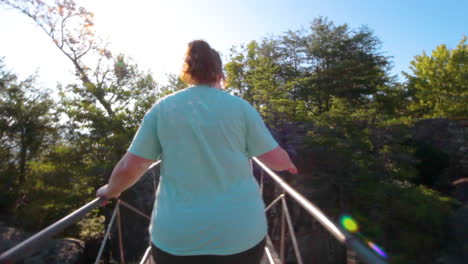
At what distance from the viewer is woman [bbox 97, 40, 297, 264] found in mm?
1037

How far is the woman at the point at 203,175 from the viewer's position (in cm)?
104

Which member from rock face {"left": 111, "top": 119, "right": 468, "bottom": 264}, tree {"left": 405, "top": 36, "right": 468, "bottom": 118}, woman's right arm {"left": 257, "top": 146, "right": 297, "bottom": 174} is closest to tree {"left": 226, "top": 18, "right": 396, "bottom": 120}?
tree {"left": 405, "top": 36, "right": 468, "bottom": 118}

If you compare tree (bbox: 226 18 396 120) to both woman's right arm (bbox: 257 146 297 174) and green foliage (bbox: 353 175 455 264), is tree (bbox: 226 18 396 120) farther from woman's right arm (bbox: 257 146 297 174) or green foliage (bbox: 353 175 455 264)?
woman's right arm (bbox: 257 146 297 174)

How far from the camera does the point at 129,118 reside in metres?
13.0

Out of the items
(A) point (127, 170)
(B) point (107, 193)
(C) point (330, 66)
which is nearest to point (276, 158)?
(A) point (127, 170)

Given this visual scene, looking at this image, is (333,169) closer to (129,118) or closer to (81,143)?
(129,118)

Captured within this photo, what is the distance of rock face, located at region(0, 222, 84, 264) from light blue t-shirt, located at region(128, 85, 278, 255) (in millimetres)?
6911

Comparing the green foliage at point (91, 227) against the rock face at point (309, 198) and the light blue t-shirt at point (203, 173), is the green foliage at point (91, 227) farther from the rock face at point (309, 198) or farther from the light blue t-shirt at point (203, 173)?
the light blue t-shirt at point (203, 173)

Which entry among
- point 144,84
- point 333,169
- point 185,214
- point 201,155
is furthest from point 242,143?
point 144,84

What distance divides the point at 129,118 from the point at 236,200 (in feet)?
41.6

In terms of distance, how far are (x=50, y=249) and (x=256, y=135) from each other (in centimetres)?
783

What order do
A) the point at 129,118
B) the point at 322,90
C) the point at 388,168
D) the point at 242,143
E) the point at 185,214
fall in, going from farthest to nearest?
1. the point at 322,90
2. the point at 129,118
3. the point at 388,168
4. the point at 242,143
5. the point at 185,214

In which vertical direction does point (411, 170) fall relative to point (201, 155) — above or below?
below

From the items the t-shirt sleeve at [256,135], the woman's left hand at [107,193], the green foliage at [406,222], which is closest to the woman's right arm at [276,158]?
the t-shirt sleeve at [256,135]
